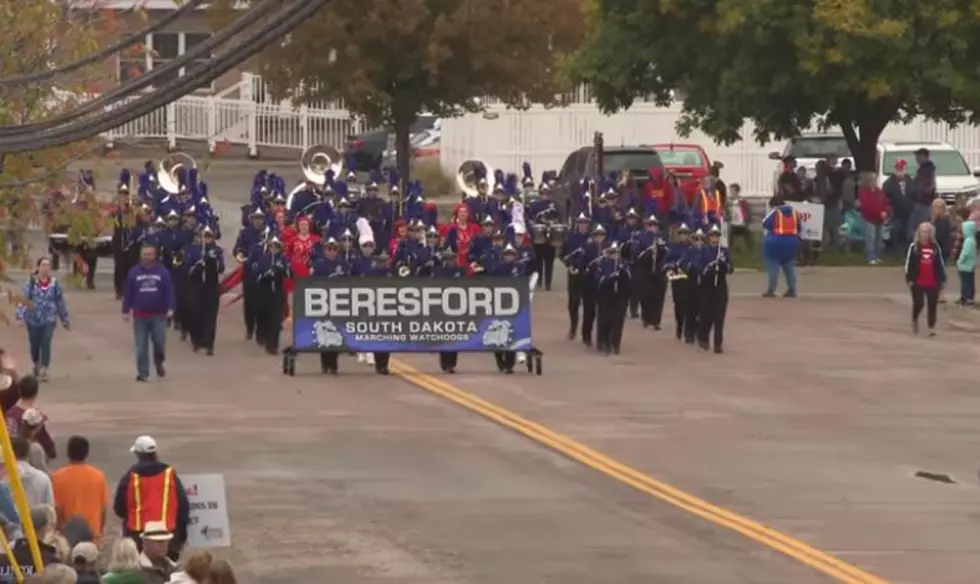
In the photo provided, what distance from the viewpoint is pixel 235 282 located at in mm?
30891

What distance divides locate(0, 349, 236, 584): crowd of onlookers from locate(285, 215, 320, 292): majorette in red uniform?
35.4 feet

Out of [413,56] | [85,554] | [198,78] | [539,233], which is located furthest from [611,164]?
[198,78]

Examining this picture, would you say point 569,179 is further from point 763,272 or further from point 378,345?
point 378,345

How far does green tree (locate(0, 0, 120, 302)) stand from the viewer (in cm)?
1520

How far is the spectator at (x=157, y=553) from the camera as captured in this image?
1331 cm

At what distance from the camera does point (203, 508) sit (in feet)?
47.3

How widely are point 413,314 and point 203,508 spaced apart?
11579 mm

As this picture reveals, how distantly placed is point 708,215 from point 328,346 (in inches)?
229

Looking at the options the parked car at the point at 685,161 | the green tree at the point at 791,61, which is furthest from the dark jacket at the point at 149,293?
the parked car at the point at 685,161

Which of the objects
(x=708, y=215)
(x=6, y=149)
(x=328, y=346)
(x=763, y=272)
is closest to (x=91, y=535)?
(x=6, y=149)

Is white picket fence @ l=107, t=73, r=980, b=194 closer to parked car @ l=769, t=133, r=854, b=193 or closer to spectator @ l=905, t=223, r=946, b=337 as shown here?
parked car @ l=769, t=133, r=854, b=193

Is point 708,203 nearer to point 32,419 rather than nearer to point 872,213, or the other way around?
point 872,213

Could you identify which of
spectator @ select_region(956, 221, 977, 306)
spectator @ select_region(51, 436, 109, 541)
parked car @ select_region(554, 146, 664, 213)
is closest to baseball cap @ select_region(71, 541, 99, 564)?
spectator @ select_region(51, 436, 109, 541)

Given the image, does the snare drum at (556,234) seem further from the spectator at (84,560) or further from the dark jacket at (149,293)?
the spectator at (84,560)
